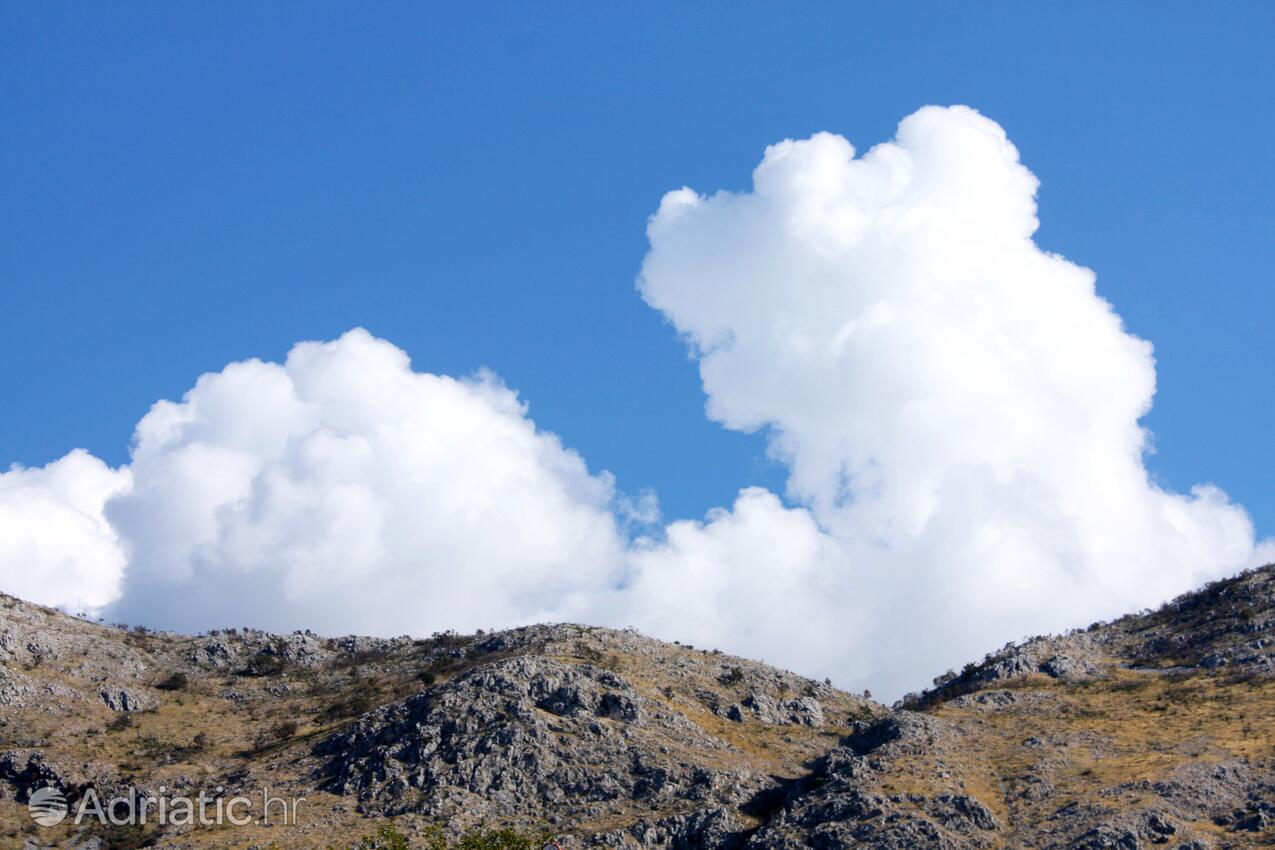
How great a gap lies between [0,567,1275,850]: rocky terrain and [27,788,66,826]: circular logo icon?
70 cm

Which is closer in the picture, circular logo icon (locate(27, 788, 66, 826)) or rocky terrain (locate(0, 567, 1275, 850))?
rocky terrain (locate(0, 567, 1275, 850))

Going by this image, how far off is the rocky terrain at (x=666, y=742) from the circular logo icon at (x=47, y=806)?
70 centimetres

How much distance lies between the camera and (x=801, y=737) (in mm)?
101688

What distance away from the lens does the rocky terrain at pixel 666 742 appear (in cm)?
8056

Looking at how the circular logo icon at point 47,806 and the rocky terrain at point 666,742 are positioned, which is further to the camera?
the circular logo icon at point 47,806

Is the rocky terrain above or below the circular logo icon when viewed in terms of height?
above

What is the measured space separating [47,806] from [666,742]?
4356 cm

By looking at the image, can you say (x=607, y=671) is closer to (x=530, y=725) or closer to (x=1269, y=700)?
(x=530, y=725)

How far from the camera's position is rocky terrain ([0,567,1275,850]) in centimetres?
8056

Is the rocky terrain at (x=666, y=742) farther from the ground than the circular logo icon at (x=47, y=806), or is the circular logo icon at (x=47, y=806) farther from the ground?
the rocky terrain at (x=666, y=742)

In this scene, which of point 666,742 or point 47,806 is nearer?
point 47,806

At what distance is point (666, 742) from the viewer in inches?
3716

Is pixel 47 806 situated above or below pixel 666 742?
below

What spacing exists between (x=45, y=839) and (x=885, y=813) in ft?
183
